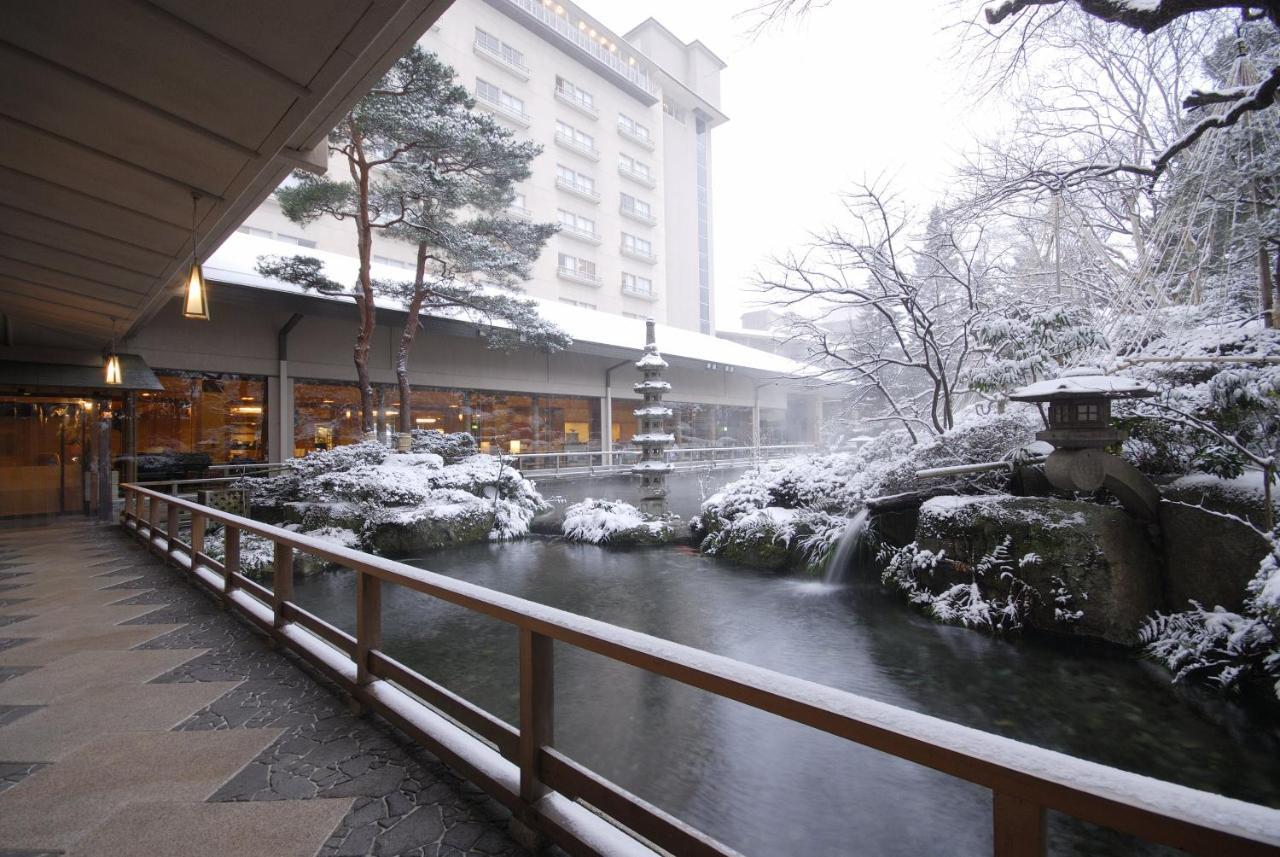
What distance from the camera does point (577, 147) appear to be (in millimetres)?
32594

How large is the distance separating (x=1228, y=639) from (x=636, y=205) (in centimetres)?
3591

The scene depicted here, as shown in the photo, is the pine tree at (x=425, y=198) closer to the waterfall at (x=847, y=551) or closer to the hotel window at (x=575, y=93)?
the waterfall at (x=847, y=551)

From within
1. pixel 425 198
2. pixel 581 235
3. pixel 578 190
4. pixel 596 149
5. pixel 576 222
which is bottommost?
Answer: pixel 425 198

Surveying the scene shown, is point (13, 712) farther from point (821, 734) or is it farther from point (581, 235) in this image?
point (581, 235)

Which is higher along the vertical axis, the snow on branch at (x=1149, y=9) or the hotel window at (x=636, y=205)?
the hotel window at (x=636, y=205)

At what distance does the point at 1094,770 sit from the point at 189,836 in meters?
2.67

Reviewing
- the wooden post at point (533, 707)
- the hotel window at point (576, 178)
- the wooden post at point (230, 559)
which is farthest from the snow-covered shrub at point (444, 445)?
the hotel window at point (576, 178)

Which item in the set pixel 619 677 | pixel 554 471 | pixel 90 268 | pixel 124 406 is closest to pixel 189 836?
pixel 619 677

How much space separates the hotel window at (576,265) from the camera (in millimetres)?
31641

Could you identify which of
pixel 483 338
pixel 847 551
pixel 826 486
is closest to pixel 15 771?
pixel 847 551

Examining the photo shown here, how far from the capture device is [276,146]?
11.5ft

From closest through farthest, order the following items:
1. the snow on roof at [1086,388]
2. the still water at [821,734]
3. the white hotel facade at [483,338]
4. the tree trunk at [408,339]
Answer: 1. the still water at [821,734]
2. the snow on roof at [1086,388]
3. the white hotel facade at [483,338]
4. the tree trunk at [408,339]

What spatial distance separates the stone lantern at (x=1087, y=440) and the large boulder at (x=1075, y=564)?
0.23 metres

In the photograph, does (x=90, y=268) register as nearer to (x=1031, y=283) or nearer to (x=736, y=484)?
(x=736, y=484)
